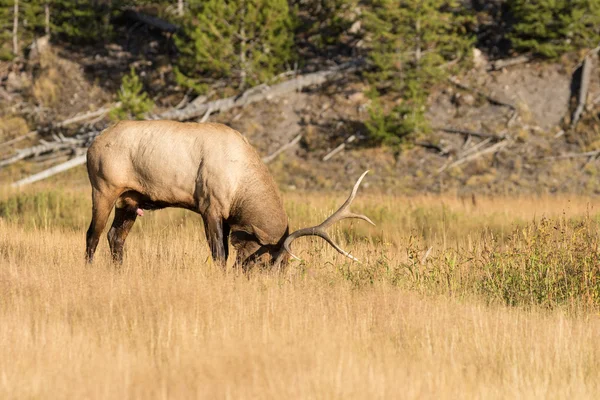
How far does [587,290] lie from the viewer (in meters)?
7.53

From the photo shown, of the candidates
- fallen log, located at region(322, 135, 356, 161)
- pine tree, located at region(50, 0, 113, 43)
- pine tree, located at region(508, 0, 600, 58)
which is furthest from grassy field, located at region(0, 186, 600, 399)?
pine tree, located at region(50, 0, 113, 43)

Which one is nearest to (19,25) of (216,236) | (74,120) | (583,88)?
(74,120)

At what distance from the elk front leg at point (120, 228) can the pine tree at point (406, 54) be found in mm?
13798

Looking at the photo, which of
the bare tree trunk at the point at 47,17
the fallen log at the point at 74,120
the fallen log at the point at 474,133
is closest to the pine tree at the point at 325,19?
the fallen log at the point at 474,133

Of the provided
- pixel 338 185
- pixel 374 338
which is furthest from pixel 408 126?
pixel 374 338

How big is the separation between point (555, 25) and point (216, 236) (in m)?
18.9

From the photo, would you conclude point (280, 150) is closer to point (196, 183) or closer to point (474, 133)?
point (474, 133)

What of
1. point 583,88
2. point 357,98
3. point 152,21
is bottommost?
point 357,98

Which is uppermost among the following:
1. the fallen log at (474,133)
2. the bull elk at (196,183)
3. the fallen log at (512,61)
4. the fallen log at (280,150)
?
the bull elk at (196,183)

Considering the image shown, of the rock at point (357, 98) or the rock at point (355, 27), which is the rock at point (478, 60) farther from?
the rock at point (355, 27)

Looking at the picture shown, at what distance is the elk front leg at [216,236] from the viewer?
8.33 m

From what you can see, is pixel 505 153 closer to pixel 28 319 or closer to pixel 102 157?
pixel 102 157

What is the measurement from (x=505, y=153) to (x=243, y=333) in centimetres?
1845

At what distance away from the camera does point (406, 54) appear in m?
23.4
